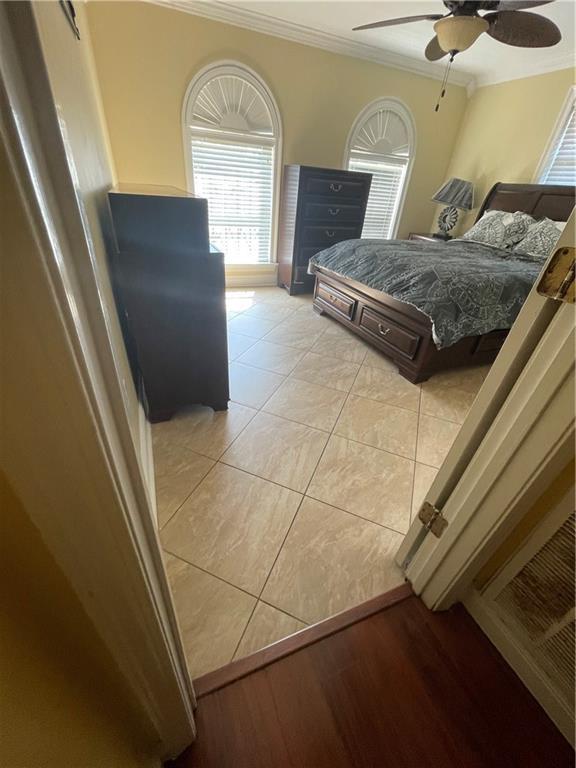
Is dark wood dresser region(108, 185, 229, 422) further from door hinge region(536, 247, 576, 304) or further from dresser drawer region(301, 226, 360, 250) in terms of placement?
dresser drawer region(301, 226, 360, 250)

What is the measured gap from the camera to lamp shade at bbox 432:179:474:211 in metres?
3.92

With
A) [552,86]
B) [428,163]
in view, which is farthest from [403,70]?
[552,86]

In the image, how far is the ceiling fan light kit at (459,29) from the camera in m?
1.90

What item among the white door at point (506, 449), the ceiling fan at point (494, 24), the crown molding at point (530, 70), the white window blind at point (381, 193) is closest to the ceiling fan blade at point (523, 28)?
the ceiling fan at point (494, 24)

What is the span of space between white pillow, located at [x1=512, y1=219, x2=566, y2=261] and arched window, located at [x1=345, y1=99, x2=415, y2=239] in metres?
1.85

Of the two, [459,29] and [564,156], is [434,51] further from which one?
[564,156]

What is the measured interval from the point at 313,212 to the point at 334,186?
13.1 inches

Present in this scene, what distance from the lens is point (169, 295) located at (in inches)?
56.0

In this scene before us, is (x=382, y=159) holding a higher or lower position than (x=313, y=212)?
higher

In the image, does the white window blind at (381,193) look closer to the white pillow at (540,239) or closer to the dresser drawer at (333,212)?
the dresser drawer at (333,212)

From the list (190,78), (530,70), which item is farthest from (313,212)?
(530,70)

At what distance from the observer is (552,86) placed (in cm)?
328

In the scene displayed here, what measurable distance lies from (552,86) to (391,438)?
170 inches

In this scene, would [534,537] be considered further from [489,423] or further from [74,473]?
[74,473]
